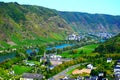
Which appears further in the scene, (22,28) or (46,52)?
(22,28)

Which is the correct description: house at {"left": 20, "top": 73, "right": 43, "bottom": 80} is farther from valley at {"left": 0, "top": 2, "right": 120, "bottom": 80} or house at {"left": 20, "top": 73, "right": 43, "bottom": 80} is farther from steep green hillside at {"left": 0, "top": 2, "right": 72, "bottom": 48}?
steep green hillside at {"left": 0, "top": 2, "right": 72, "bottom": 48}

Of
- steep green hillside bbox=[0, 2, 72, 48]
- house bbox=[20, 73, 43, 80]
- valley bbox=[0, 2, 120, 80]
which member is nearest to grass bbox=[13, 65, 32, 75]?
valley bbox=[0, 2, 120, 80]

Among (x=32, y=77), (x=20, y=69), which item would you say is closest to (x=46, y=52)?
(x=20, y=69)

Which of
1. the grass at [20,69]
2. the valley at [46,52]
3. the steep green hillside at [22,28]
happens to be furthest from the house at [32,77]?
the steep green hillside at [22,28]

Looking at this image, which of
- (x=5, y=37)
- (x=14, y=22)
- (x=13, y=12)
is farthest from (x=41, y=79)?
(x=13, y=12)

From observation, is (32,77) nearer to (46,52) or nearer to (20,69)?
(20,69)

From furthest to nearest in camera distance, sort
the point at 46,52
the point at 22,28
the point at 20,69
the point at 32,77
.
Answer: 1. the point at 22,28
2. the point at 46,52
3. the point at 20,69
4. the point at 32,77

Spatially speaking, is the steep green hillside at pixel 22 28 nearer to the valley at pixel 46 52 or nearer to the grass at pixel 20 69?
the valley at pixel 46 52

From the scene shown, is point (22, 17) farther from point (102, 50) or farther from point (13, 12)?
point (102, 50)
